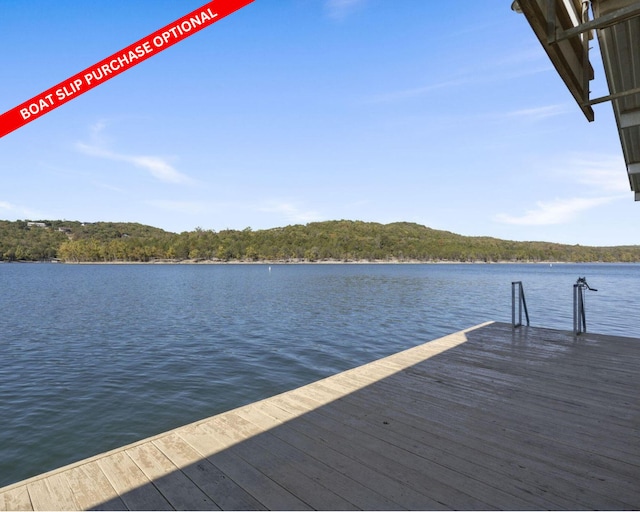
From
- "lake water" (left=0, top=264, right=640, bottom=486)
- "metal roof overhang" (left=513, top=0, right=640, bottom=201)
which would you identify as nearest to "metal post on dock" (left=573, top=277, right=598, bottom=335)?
"metal roof overhang" (left=513, top=0, right=640, bottom=201)

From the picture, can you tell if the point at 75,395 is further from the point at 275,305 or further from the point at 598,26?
the point at 275,305

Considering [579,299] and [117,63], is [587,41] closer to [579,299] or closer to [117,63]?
[117,63]

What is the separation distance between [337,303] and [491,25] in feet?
59.1

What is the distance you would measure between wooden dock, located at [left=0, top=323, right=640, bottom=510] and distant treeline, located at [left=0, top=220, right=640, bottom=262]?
137m

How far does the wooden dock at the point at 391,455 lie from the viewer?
8.41ft

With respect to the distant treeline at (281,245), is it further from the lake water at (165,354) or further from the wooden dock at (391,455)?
the wooden dock at (391,455)

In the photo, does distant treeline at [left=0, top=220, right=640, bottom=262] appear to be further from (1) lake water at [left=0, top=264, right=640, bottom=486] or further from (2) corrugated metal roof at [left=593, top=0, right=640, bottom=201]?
(2) corrugated metal roof at [left=593, top=0, right=640, bottom=201]

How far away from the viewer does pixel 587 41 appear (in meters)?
3.40

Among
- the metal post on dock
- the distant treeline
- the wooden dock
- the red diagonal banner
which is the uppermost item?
the distant treeline

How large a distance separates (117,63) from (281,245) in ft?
480

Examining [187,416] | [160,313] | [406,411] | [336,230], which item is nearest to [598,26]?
[406,411]

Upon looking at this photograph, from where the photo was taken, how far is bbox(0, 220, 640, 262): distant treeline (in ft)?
449

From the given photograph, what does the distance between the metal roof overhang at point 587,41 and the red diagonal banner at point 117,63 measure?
1796mm

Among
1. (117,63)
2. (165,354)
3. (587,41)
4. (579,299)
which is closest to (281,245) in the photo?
(165,354)
